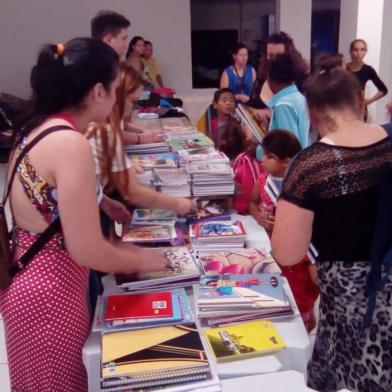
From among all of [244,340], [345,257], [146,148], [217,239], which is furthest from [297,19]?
[244,340]

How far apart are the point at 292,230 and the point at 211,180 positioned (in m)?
0.85

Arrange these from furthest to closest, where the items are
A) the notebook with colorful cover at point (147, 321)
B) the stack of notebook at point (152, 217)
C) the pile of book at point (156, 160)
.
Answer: the pile of book at point (156, 160) < the stack of notebook at point (152, 217) < the notebook with colorful cover at point (147, 321)

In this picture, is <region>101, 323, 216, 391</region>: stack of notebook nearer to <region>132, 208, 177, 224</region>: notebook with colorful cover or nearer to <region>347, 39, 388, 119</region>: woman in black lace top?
<region>132, 208, 177, 224</region>: notebook with colorful cover

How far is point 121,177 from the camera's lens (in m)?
1.81

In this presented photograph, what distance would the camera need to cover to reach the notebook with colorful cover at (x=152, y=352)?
1.16m

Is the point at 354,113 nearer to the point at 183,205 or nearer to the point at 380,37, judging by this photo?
the point at 183,205

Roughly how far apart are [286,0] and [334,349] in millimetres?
6883

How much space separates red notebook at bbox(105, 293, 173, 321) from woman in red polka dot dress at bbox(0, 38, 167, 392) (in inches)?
3.6

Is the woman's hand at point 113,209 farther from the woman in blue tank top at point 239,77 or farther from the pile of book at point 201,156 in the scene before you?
the woman in blue tank top at point 239,77

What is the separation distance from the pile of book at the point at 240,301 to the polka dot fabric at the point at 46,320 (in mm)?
363

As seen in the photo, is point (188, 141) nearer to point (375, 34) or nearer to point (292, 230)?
point (292, 230)

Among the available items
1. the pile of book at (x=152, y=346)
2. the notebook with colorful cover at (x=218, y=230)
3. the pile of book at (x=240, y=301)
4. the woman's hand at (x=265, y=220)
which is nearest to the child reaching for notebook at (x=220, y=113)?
the woman's hand at (x=265, y=220)

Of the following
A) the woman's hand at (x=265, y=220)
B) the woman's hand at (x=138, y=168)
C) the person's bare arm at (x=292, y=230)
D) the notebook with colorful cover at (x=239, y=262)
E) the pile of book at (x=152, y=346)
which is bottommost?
the woman's hand at (x=265, y=220)

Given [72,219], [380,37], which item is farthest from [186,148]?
[380,37]
